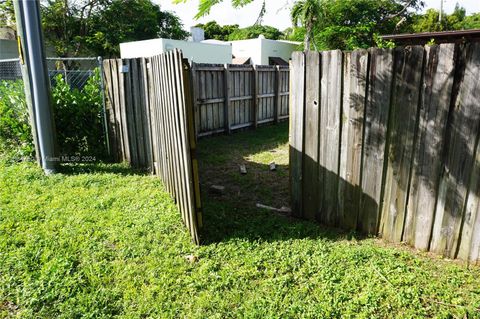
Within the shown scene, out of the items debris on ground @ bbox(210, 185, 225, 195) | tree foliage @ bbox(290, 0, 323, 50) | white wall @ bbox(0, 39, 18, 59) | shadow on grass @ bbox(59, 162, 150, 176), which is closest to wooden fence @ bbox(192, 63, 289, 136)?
tree foliage @ bbox(290, 0, 323, 50)

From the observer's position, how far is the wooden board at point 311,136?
11.8 ft

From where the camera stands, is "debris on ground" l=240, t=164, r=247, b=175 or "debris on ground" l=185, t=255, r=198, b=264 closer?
"debris on ground" l=185, t=255, r=198, b=264

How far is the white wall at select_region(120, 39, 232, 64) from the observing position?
19.7m

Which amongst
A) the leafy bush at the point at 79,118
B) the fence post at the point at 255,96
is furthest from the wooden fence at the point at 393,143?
→ the fence post at the point at 255,96

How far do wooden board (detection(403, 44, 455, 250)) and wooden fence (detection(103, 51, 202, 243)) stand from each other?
6.60 ft

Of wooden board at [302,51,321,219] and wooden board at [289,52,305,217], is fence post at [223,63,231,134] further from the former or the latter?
wooden board at [302,51,321,219]

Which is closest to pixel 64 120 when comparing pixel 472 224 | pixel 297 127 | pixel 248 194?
pixel 248 194

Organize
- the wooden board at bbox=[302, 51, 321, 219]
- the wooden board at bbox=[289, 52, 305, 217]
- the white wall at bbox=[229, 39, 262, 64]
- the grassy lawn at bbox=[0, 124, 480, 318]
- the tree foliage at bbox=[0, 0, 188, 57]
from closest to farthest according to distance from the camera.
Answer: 1. the grassy lawn at bbox=[0, 124, 480, 318]
2. the wooden board at bbox=[302, 51, 321, 219]
3. the wooden board at bbox=[289, 52, 305, 217]
4. the tree foliage at bbox=[0, 0, 188, 57]
5. the white wall at bbox=[229, 39, 262, 64]

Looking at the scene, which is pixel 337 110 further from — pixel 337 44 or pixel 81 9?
pixel 81 9

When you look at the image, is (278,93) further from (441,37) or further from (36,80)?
(36,80)

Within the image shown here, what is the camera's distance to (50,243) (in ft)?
11.5

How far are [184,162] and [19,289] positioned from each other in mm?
1714

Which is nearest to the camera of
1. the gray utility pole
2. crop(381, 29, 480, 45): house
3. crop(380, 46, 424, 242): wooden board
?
crop(380, 46, 424, 242): wooden board

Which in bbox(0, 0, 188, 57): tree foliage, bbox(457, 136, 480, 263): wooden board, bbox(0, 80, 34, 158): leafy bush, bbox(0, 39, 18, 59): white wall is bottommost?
bbox(457, 136, 480, 263): wooden board
